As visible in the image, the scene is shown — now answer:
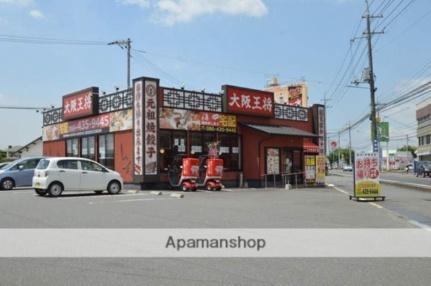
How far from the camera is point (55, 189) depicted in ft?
66.5

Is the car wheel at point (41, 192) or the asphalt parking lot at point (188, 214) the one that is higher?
the car wheel at point (41, 192)

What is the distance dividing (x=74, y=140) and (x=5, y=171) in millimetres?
5662

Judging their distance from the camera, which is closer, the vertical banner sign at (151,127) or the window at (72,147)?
the vertical banner sign at (151,127)

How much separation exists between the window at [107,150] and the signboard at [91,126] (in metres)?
0.40

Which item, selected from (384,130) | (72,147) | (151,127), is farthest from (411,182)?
(72,147)

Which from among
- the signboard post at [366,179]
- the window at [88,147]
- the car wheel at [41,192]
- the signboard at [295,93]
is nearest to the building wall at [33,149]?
the window at [88,147]

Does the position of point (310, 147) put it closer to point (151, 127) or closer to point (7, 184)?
point (151, 127)

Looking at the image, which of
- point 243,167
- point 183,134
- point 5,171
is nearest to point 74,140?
point 5,171

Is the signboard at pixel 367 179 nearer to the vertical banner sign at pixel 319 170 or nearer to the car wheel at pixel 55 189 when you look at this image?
the car wheel at pixel 55 189

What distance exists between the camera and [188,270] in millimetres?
7387

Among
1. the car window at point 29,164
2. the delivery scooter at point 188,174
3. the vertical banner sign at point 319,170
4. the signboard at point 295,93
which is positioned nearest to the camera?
the delivery scooter at point 188,174

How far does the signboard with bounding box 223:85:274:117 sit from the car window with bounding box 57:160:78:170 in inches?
401

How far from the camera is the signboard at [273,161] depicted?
31078mm

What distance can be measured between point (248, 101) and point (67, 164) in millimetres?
12418
